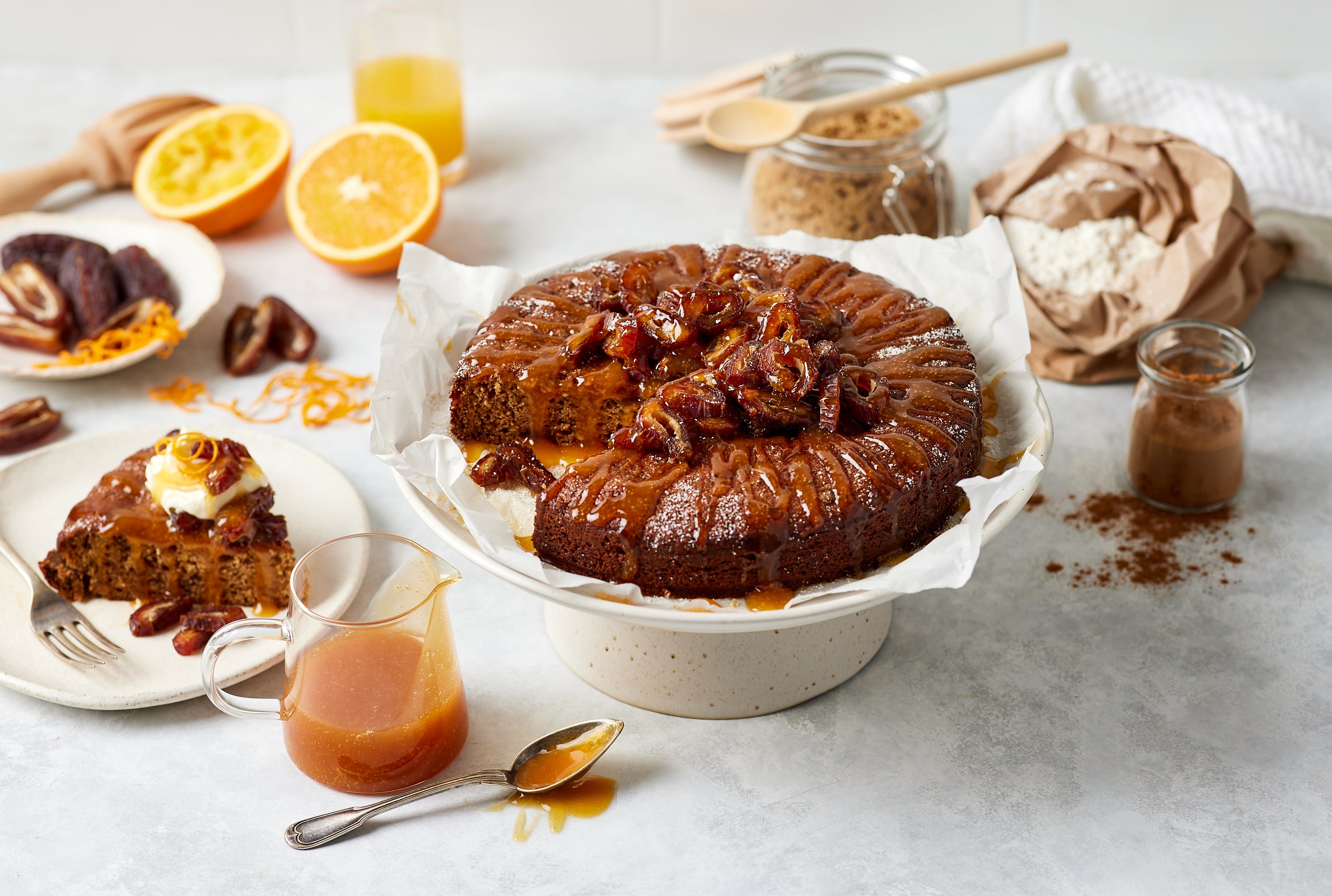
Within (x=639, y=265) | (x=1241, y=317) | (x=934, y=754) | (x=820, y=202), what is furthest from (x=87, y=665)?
(x=1241, y=317)

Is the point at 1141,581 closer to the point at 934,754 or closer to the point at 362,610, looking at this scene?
the point at 934,754

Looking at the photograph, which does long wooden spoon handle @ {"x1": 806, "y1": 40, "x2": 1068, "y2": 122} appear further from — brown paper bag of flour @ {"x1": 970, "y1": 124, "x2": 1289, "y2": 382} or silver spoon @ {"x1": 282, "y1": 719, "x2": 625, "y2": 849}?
silver spoon @ {"x1": 282, "y1": 719, "x2": 625, "y2": 849}

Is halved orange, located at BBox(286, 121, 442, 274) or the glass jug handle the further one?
halved orange, located at BBox(286, 121, 442, 274)

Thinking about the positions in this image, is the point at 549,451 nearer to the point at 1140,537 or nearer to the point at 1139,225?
the point at 1140,537

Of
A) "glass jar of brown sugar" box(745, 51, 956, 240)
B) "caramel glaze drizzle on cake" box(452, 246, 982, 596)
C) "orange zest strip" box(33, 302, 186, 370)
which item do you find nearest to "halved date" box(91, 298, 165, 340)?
"orange zest strip" box(33, 302, 186, 370)

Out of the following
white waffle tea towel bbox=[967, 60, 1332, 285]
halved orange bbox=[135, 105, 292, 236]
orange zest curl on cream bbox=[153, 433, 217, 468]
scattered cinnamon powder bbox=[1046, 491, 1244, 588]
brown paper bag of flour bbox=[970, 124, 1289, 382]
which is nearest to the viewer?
orange zest curl on cream bbox=[153, 433, 217, 468]
